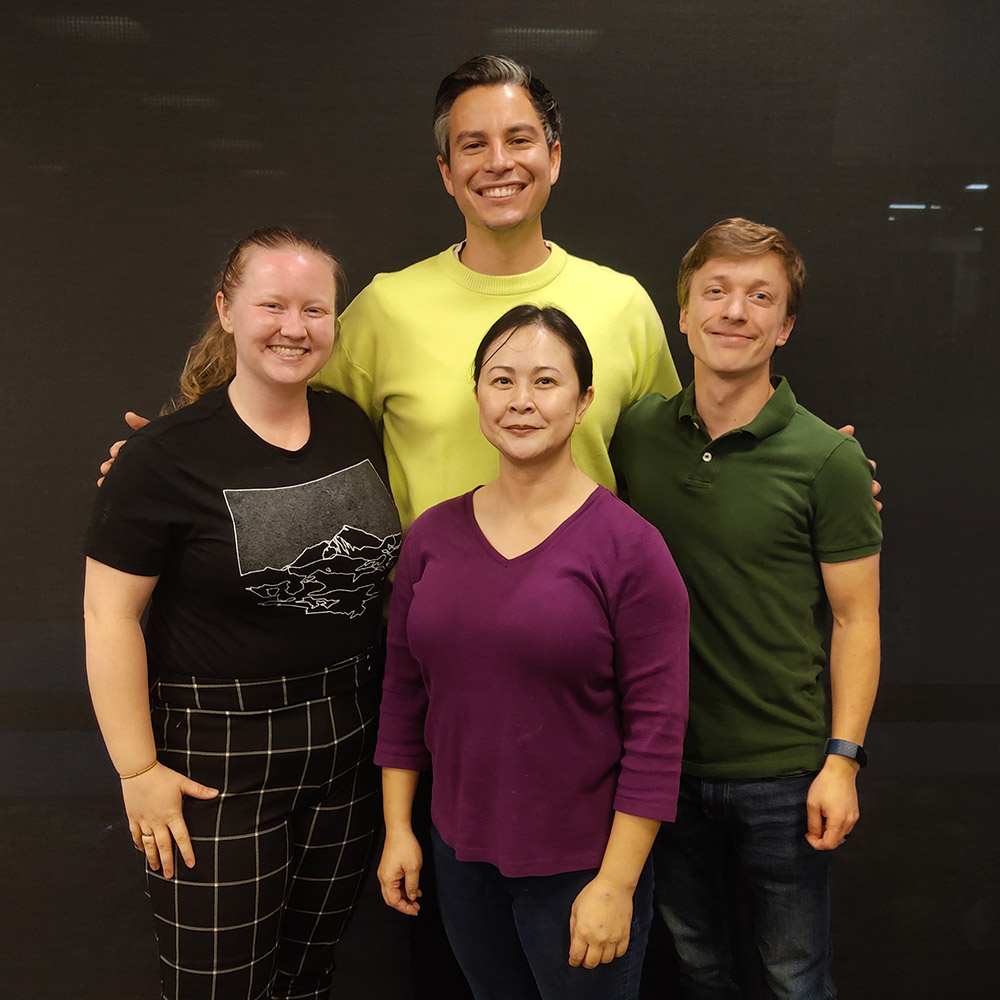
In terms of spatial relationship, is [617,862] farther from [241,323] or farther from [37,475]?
[37,475]

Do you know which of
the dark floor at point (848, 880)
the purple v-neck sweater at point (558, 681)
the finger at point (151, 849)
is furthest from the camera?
the dark floor at point (848, 880)

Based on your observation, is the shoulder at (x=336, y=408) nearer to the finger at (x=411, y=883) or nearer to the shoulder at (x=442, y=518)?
the shoulder at (x=442, y=518)

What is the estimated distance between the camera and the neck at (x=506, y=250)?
5.34ft

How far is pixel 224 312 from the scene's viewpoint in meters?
1.49

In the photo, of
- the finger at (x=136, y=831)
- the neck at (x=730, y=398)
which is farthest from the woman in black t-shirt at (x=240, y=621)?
the neck at (x=730, y=398)

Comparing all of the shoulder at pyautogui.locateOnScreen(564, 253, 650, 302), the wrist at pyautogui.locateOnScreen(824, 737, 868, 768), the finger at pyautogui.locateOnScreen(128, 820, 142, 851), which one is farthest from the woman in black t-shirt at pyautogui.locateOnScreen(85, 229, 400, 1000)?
the wrist at pyautogui.locateOnScreen(824, 737, 868, 768)

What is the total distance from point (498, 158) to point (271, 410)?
614 millimetres

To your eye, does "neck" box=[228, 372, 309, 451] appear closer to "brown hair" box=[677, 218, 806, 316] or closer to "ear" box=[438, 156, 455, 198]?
"ear" box=[438, 156, 455, 198]

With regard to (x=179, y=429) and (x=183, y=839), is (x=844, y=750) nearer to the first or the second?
(x=183, y=839)

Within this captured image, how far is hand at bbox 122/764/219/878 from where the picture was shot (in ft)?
4.74

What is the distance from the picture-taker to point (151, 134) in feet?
6.40

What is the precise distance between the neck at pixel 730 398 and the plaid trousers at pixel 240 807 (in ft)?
2.63

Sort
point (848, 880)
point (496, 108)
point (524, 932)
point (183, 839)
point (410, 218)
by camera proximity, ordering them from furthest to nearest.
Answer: point (848, 880)
point (410, 218)
point (496, 108)
point (183, 839)
point (524, 932)

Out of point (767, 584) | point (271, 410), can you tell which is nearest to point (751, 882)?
point (767, 584)
